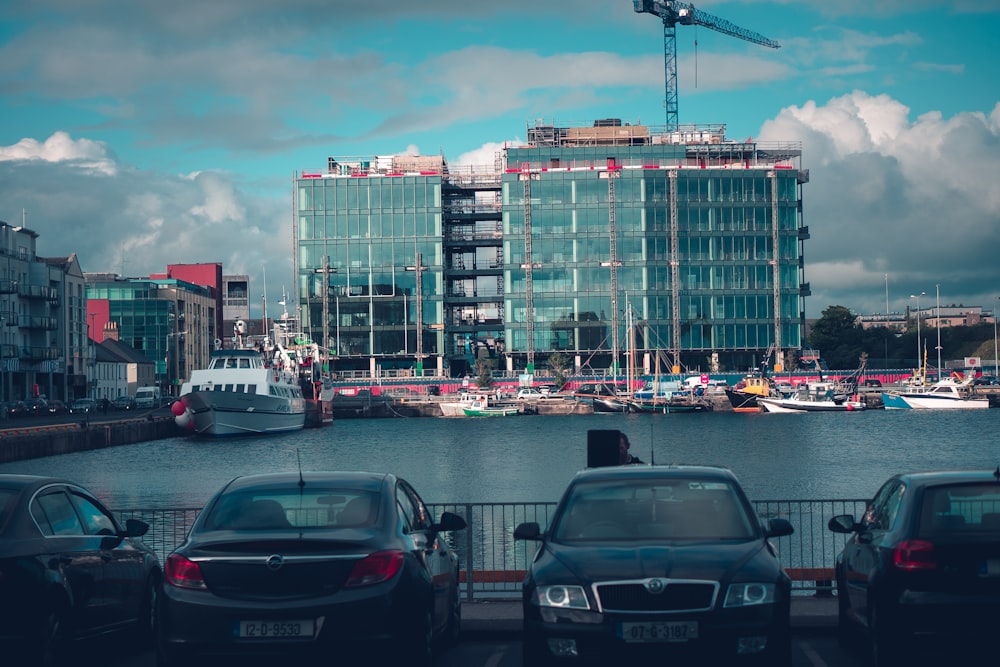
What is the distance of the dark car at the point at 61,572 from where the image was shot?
33.4ft

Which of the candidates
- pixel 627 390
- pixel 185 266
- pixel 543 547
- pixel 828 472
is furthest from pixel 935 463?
pixel 185 266

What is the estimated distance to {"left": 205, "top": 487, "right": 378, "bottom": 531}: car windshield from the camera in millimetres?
10625

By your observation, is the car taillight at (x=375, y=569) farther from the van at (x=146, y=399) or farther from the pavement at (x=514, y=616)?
the van at (x=146, y=399)

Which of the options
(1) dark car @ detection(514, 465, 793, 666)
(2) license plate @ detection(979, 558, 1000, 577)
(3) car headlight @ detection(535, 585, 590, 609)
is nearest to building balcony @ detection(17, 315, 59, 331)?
(1) dark car @ detection(514, 465, 793, 666)

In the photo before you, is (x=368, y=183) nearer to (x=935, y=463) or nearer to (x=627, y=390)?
(x=627, y=390)

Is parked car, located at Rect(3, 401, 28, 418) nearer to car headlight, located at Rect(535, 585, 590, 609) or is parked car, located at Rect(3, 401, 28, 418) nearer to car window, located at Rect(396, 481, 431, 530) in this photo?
car window, located at Rect(396, 481, 431, 530)

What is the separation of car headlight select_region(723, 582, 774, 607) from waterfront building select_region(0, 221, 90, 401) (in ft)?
325

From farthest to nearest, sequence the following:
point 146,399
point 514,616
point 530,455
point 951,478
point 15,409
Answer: point 146,399, point 15,409, point 530,455, point 514,616, point 951,478

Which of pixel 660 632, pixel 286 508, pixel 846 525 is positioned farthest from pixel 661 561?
pixel 286 508

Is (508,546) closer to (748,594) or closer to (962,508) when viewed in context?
(962,508)

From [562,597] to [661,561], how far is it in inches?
33.8

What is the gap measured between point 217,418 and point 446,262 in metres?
52.5

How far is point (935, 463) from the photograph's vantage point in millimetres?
62000

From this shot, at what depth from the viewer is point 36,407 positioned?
95062 mm
